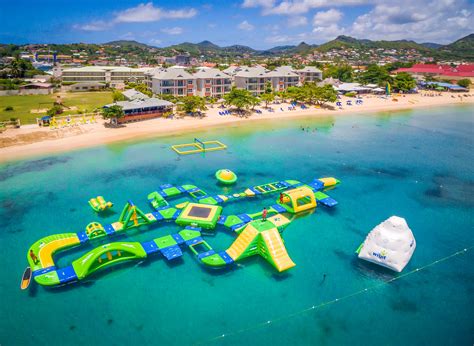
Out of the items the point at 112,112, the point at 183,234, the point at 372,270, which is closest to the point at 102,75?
the point at 112,112

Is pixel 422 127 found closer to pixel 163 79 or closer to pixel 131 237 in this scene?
pixel 163 79

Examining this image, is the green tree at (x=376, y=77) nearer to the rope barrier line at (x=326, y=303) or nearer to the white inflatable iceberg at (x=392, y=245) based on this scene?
the rope barrier line at (x=326, y=303)

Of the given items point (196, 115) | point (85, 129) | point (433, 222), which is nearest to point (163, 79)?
point (196, 115)

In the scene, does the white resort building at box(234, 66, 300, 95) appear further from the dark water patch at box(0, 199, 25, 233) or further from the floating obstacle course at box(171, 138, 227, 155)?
the dark water patch at box(0, 199, 25, 233)

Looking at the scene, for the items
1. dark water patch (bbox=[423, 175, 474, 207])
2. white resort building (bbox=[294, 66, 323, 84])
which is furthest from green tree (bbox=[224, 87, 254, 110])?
white resort building (bbox=[294, 66, 323, 84])

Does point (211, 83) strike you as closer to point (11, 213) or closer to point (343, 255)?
point (11, 213)

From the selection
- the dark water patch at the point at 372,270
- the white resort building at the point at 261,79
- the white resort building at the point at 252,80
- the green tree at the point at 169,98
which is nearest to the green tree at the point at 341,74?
the white resort building at the point at 261,79
